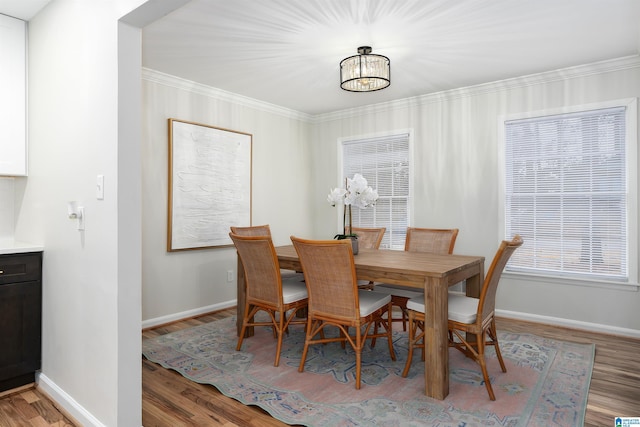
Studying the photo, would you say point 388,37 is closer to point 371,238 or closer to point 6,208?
point 371,238

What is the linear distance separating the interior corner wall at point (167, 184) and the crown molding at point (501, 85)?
0.92m

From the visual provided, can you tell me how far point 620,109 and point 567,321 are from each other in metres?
2.04

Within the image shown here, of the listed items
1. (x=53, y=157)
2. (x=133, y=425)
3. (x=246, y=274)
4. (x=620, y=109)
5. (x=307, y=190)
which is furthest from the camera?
(x=307, y=190)

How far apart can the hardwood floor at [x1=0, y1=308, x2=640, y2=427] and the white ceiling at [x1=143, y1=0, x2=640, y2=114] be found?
8.19 feet

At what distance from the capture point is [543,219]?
400cm

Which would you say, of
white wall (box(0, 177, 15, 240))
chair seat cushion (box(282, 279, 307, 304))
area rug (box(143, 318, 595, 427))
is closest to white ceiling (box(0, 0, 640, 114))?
white wall (box(0, 177, 15, 240))

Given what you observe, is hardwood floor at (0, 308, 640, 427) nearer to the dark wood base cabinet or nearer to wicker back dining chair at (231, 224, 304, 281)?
the dark wood base cabinet

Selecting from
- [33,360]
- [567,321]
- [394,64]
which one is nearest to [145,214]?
[33,360]

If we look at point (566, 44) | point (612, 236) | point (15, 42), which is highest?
point (566, 44)

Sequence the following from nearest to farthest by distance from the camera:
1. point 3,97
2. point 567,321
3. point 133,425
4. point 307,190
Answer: point 133,425, point 3,97, point 567,321, point 307,190

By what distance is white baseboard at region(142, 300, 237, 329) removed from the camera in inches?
152

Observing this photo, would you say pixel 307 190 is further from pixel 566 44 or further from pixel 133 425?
pixel 133 425

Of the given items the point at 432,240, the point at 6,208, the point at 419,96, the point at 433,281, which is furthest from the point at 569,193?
the point at 6,208

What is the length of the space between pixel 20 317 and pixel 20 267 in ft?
1.04
